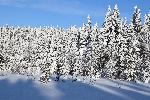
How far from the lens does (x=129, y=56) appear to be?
52531mm

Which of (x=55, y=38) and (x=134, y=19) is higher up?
(x=134, y=19)

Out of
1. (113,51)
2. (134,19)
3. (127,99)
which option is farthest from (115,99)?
(134,19)

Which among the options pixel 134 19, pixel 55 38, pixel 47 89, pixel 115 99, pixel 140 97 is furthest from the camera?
pixel 134 19

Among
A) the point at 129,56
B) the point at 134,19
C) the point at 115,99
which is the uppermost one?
the point at 134,19

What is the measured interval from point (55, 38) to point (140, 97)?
75.5 feet

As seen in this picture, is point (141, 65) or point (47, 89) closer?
point (47, 89)

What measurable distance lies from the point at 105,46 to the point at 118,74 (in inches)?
180

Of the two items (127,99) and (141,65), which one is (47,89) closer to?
(127,99)

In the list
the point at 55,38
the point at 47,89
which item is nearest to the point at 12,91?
the point at 47,89

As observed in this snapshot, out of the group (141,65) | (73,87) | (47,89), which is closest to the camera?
(47,89)

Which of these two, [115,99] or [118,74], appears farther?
[118,74]

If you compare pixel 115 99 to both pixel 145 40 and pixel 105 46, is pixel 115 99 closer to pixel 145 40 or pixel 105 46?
pixel 105 46

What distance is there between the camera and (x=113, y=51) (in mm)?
51688

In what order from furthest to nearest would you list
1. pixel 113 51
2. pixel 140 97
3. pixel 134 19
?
pixel 134 19 → pixel 113 51 → pixel 140 97
